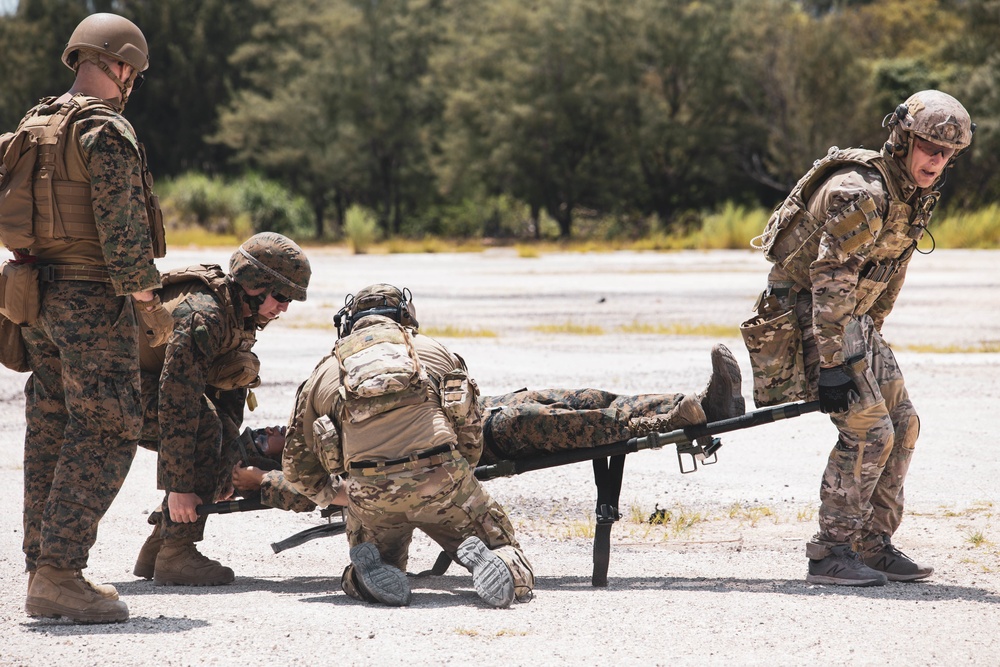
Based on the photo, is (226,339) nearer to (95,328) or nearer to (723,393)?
(95,328)

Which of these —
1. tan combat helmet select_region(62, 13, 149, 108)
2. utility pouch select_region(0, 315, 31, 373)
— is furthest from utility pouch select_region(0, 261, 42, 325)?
tan combat helmet select_region(62, 13, 149, 108)

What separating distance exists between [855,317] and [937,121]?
2.87ft

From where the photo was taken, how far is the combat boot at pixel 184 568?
5.31 meters

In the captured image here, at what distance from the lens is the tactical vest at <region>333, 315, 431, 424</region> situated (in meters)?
4.70

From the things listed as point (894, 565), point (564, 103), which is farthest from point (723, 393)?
point (564, 103)

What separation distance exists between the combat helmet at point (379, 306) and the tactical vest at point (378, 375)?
202 mm

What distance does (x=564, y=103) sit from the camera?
109 feet

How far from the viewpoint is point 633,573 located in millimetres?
5402

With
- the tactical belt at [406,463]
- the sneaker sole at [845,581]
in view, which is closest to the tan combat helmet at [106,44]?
the tactical belt at [406,463]

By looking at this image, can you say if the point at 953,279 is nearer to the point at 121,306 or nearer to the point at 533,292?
the point at 533,292

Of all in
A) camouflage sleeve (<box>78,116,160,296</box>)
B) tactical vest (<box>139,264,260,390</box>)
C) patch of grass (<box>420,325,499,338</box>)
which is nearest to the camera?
camouflage sleeve (<box>78,116,160,296</box>)

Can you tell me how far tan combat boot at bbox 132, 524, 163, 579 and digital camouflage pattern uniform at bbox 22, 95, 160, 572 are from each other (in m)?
0.98

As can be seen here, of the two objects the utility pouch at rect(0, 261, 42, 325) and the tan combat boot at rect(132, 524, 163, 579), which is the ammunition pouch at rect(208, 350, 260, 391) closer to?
the tan combat boot at rect(132, 524, 163, 579)

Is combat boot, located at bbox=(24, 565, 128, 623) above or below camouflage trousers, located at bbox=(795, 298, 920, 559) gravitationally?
below
